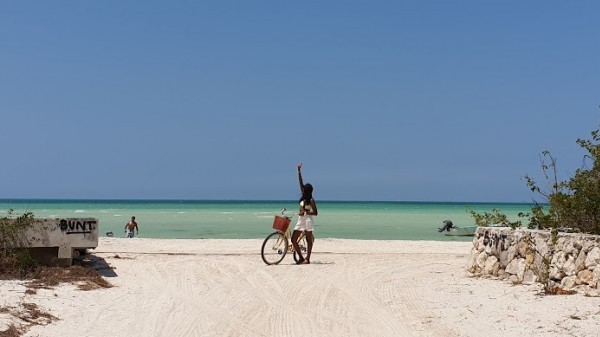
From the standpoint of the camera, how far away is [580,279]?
11.0m

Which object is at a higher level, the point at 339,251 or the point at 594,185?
the point at 594,185

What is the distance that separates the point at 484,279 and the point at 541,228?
1.49m

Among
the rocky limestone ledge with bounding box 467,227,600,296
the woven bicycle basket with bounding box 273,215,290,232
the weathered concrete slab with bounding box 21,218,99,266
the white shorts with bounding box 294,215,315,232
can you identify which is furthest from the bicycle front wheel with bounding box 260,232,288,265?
the rocky limestone ledge with bounding box 467,227,600,296

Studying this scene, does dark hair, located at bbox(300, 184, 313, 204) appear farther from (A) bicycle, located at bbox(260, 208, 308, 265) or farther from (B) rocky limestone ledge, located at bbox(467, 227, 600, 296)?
(B) rocky limestone ledge, located at bbox(467, 227, 600, 296)

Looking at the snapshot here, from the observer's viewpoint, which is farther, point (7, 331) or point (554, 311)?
point (554, 311)

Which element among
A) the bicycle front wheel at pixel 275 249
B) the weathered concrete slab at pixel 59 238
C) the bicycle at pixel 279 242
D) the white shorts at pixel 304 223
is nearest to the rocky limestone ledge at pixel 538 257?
the white shorts at pixel 304 223

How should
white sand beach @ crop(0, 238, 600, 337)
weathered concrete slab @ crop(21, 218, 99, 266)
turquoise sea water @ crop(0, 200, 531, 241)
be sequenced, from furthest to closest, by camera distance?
turquoise sea water @ crop(0, 200, 531, 241) < weathered concrete slab @ crop(21, 218, 99, 266) < white sand beach @ crop(0, 238, 600, 337)

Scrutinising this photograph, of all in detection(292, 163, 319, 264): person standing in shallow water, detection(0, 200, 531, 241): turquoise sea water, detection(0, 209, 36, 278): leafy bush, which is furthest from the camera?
detection(0, 200, 531, 241): turquoise sea water

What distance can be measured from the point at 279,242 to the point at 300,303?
18.6 ft

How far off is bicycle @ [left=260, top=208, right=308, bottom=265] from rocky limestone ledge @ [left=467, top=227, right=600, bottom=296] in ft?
14.0

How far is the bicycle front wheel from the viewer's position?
16.9 meters

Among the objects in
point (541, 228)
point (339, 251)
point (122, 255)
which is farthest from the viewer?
point (339, 251)

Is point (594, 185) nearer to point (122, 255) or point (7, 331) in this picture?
point (7, 331)

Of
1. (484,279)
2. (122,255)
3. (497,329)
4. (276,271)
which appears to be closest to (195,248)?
(122,255)
